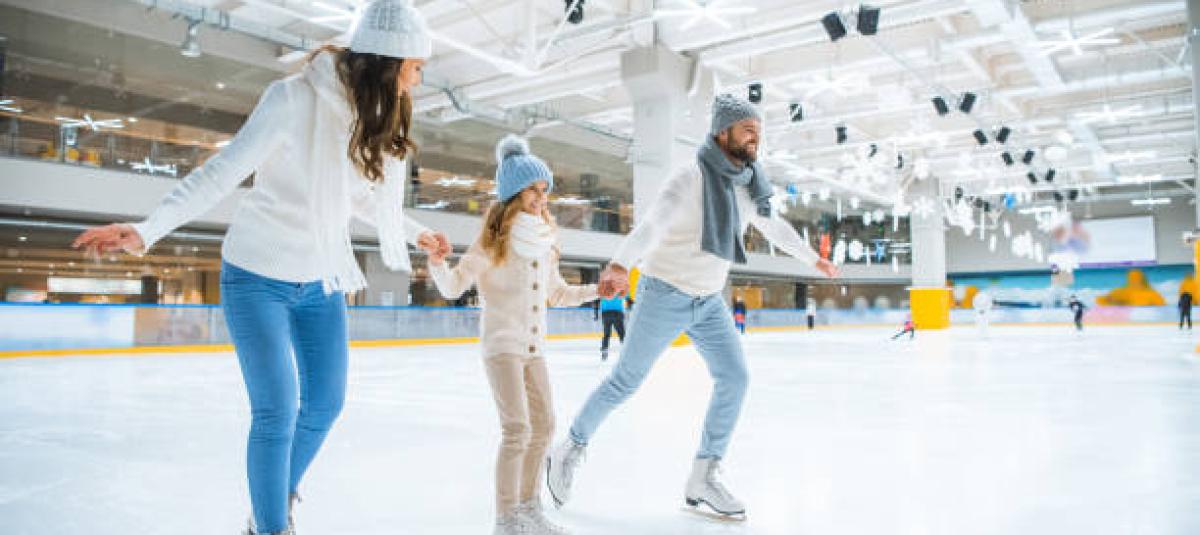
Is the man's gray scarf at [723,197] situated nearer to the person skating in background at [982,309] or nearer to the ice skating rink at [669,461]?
the ice skating rink at [669,461]

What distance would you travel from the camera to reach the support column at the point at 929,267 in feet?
74.4

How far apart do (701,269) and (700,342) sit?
0.73 feet

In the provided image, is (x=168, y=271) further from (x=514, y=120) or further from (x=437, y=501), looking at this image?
(x=437, y=501)

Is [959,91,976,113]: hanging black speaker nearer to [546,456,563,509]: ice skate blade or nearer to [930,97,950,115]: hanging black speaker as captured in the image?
[930,97,950,115]: hanging black speaker

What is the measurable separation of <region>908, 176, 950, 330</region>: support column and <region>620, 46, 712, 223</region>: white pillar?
12.8 m

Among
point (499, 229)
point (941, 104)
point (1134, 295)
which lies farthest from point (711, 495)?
point (1134, 295)

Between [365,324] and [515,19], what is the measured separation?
6540 millimetres

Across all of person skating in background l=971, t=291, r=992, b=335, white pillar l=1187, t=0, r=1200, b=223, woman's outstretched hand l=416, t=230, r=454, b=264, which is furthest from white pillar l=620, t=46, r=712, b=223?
woman's outstretched hand l=416, t=230, r=454, b=264

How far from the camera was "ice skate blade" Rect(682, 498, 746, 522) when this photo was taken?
2113 mm

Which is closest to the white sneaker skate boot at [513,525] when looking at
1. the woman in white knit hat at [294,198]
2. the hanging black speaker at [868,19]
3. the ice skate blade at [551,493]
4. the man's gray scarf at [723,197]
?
the ice skate blade at [551,493]

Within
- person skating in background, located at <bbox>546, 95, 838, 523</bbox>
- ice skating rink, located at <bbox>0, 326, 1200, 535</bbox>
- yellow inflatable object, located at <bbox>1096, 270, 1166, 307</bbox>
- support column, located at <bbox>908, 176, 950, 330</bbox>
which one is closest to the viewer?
ice skating rink, located at <bbox>0, 326, 1200, 535</bbox>

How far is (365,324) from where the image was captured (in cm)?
1491

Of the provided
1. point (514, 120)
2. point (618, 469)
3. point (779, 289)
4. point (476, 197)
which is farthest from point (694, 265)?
point (779, 289)

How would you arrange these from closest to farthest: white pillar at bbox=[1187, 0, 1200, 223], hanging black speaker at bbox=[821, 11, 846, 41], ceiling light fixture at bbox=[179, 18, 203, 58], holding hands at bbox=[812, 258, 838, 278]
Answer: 1. holding hands at bbox=[812, 258, 838, 278]
2. white pillar at bbox=[1187, 0, 1200, 223]
3. hanging black speaker at bbox=[821, 11, 846, 41]
4. ceiling light fixture at bbox=[179, 18, 203, 58]
